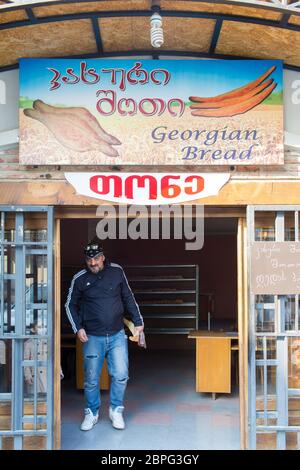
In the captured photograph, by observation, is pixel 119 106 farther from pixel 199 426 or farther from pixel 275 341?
pixel 199 426

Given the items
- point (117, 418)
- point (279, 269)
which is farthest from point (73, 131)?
point (117, 418)

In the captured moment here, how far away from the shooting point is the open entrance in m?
6.23

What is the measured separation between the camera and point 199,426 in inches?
255

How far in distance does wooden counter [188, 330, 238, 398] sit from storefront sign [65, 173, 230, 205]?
2.84m

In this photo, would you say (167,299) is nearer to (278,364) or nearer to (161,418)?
(161,418)

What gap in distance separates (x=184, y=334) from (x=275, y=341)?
576 cm

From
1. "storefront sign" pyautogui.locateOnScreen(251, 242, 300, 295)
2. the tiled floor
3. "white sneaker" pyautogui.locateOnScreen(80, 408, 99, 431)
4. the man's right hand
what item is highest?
"storefront sign" pyautogui.locateOnScreen(251, 242, 300, 295)

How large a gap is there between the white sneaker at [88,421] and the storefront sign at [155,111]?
274 centimetres

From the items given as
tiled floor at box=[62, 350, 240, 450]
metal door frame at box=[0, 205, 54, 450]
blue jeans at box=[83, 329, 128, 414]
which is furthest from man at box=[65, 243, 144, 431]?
metal door frame at box=[0, 205, 54, 450]

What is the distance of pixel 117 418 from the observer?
250 inches

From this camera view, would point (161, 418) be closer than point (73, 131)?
No

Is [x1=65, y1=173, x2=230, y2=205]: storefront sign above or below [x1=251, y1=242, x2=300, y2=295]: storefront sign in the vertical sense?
above

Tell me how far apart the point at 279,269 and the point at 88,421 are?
266 cm

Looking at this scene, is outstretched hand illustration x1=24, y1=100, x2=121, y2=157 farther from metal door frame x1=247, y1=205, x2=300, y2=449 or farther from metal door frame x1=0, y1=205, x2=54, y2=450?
metal door frame x1=247, y1=205, x2=300, y2=449
